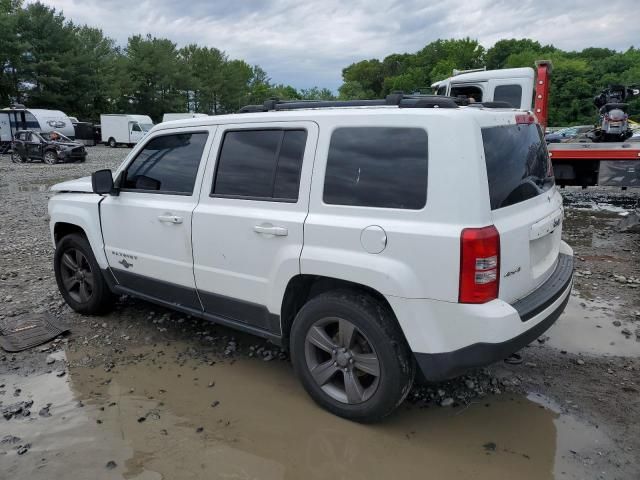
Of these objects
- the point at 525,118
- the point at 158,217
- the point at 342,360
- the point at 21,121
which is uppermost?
the point at 21,121

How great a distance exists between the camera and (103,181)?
4.31 meters

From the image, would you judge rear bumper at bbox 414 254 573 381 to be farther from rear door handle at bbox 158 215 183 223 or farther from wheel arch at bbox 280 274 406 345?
rear door handle at bbox 158 215 183 223

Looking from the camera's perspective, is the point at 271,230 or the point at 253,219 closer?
the point at 271,230

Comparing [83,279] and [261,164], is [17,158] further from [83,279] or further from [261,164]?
[261,164]

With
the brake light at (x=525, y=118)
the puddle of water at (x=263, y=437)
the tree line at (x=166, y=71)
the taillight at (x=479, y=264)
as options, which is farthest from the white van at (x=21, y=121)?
Result: the taillight at (x=479, y=264)

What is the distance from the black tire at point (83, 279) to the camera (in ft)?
15.8

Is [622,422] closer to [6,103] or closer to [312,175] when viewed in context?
[312,175]

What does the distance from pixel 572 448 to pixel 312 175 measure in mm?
2239

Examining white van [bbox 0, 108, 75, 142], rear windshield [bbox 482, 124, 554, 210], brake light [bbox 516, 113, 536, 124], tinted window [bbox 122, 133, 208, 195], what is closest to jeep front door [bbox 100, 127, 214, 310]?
tinted window [bbox 122, 133, 208, 195]

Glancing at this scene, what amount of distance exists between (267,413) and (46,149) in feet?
82.1

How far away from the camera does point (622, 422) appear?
320 cm

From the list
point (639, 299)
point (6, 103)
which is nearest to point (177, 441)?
point (639, 299)

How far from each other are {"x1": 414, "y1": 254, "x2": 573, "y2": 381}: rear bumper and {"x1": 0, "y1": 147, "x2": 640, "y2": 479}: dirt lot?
0.55 meters

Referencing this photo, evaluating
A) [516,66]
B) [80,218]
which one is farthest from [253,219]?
[516,66]
